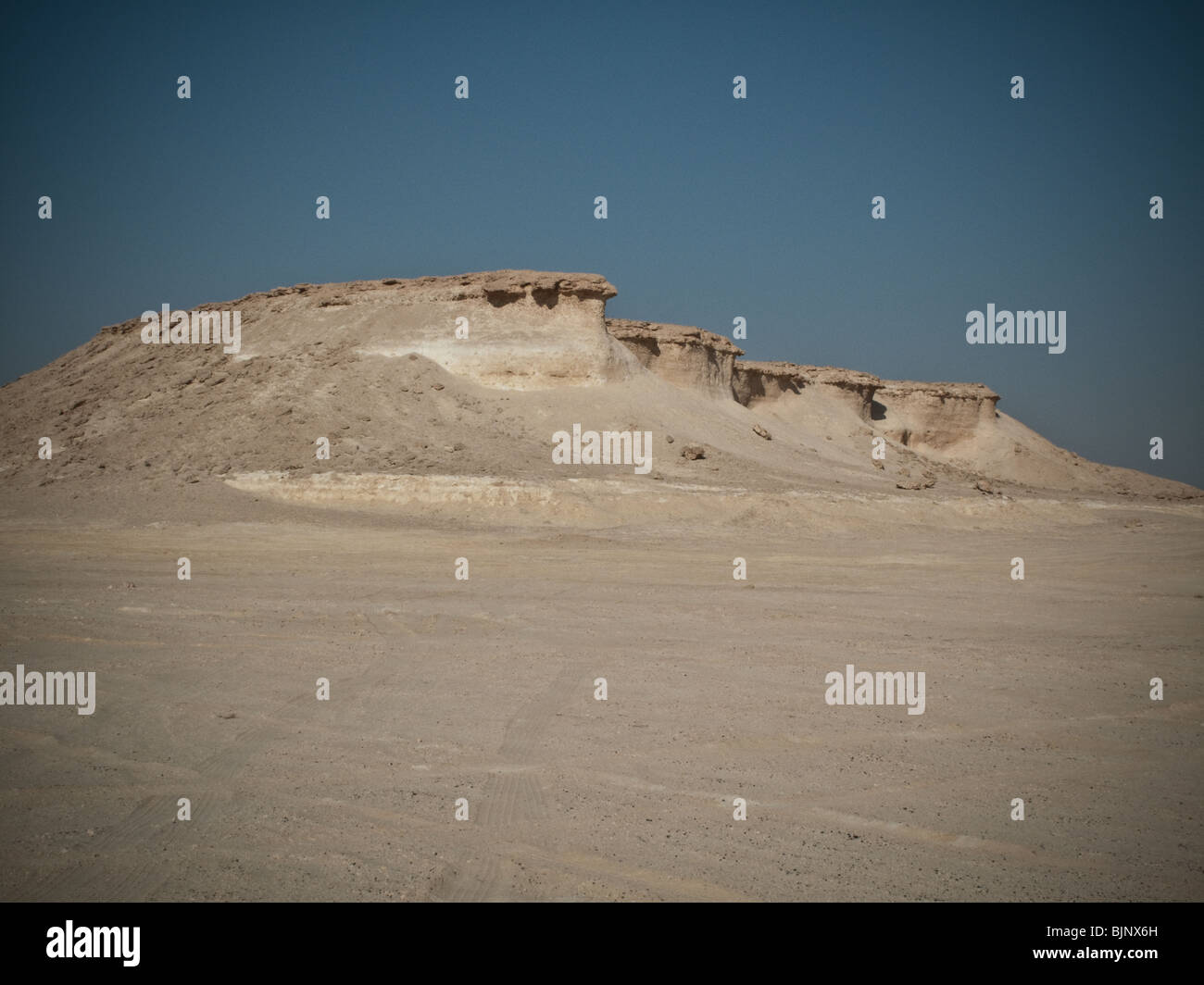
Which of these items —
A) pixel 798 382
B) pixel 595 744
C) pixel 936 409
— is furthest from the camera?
pixel 936 409

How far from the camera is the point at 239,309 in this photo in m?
38.6

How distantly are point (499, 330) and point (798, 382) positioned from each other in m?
23.0

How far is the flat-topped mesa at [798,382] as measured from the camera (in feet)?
156

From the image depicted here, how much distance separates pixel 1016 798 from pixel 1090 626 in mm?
5786

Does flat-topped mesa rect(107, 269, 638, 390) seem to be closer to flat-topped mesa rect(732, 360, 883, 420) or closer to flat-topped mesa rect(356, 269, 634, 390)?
flat-topped mesa rect(356, 269, 634, 390)

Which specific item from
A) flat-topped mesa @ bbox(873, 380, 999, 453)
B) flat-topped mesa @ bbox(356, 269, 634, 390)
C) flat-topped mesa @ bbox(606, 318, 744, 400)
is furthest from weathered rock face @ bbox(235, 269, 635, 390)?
flat-topped mesa @ bbox(873, 380, 999, 453)

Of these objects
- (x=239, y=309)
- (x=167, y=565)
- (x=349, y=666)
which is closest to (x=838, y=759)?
(x=349, y=666)

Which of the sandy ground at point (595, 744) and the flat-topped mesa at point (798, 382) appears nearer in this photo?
the sandy ground at point (595, 744)

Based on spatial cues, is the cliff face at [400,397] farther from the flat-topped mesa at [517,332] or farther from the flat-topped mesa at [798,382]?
the flat-topped mesa at [798,382]

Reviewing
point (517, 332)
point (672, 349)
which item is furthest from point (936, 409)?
point (517, 332)

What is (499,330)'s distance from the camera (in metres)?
32.6

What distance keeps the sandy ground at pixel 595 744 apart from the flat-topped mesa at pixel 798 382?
117ft

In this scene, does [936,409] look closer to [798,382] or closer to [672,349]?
[798,382]

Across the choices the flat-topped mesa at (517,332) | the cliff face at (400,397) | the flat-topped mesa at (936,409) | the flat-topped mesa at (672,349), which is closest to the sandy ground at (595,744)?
the cliff face at (400,397)
